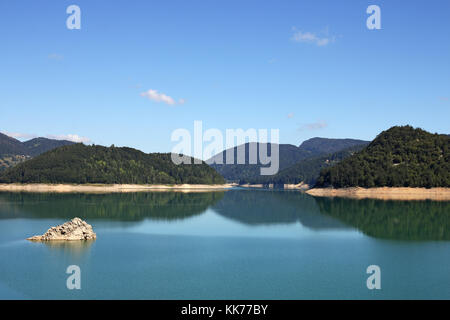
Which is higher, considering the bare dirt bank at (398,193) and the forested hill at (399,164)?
the forested hill at (399,164)

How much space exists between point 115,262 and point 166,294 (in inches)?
373

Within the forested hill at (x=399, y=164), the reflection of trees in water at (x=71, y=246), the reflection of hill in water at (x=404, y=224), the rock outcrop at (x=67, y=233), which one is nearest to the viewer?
the reflection of trees in water at (x=71, y=246)

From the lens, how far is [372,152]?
16300 cm

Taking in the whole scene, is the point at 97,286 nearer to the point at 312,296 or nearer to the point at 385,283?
the point at 312,296

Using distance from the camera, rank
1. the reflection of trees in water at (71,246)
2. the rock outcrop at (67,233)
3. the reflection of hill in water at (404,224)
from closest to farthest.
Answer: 1. the reflection of trees in water at (71,246)
2. the rock outcrop at (67,233)
3. the reflection of hill in water at (404,224)

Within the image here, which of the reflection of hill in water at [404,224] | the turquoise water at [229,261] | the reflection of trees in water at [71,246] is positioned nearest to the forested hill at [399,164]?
the reflection of hill in water at [404,224]

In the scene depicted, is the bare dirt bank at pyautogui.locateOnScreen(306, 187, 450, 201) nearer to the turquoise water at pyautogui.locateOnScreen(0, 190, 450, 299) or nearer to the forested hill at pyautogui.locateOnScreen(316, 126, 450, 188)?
the forested hill at pyautogui.locateOnScreen(316, 126, 450, 188)

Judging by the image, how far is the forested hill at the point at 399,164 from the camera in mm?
129375

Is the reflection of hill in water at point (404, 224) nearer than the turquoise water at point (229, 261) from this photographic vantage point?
No

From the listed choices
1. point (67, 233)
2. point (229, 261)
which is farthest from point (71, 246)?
point (229, 261)

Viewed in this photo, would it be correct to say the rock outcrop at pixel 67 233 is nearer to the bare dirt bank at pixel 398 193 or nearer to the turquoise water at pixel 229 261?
the turquoise water at pixel 229 261

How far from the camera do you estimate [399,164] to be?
469 feet

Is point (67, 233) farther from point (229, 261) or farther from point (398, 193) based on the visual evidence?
point (398, 193)
